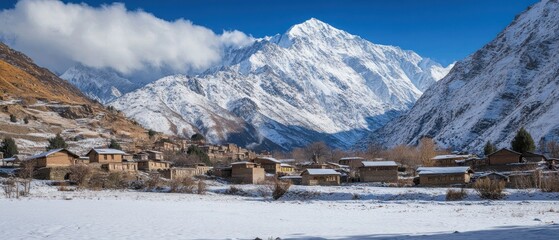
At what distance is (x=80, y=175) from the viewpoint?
74750 mm

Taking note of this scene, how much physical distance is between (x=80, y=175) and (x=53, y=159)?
1325 cm

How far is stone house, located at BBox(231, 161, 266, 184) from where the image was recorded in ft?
321

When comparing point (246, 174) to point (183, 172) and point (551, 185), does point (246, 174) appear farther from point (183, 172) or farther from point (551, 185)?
point (551, 185)

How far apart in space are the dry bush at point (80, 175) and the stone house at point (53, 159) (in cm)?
722

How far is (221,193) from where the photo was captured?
234 feet

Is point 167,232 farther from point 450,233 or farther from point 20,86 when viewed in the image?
point 20,86

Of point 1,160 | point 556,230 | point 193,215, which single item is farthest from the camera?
point 1,160

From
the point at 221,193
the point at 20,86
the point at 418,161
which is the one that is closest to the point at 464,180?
the point at 221,193

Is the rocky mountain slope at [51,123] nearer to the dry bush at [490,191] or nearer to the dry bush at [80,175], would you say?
the dry bush at [80,175]

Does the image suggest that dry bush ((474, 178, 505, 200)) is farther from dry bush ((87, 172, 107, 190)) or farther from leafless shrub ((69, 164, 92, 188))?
leafless shrub ((69, 164, 92, 188))

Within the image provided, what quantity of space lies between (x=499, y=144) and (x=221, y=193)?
14255cm

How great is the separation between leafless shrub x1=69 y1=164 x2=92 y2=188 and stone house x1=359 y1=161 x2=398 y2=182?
5038cm

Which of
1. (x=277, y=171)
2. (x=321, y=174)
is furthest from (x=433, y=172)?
(x=277, y=171)

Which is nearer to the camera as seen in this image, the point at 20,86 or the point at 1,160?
the point at 1,160
